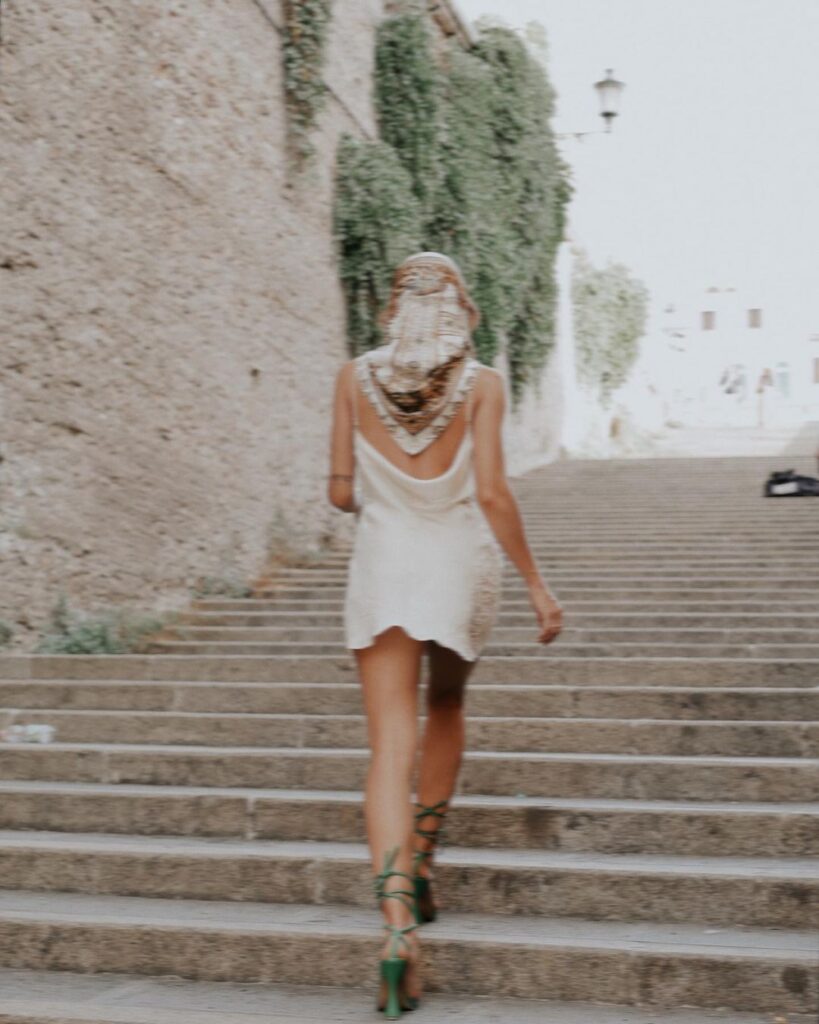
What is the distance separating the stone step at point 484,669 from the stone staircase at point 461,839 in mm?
11

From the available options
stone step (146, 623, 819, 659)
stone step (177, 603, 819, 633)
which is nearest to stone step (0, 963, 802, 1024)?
stone step (146, 623, 819, 659)

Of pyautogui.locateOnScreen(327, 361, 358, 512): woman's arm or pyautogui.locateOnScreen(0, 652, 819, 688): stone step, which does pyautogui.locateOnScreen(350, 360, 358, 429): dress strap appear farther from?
pyautogui.locateOnScreen(0, 652, 819, 688): stone step

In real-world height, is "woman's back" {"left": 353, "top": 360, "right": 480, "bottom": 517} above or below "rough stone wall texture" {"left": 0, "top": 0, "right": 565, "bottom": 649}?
below

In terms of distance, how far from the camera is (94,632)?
7.38m

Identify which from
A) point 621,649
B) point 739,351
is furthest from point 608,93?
point 739,351

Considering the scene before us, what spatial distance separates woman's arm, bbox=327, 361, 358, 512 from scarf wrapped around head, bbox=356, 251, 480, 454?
0.05 meters

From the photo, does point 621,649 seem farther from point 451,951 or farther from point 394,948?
point 394,948

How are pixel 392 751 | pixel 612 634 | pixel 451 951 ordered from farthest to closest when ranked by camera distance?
pixel 612 634 → pixel 451 951 → pixel 392 751

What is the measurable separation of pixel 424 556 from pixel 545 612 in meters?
0.32

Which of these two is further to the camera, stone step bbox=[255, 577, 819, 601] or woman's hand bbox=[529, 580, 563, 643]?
stone step bbox=[255, 577, 819, 601]

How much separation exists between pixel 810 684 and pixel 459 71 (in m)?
11.7

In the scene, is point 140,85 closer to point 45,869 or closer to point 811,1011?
point 45,869

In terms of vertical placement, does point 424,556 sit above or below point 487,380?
below

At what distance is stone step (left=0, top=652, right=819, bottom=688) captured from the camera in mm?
5930
